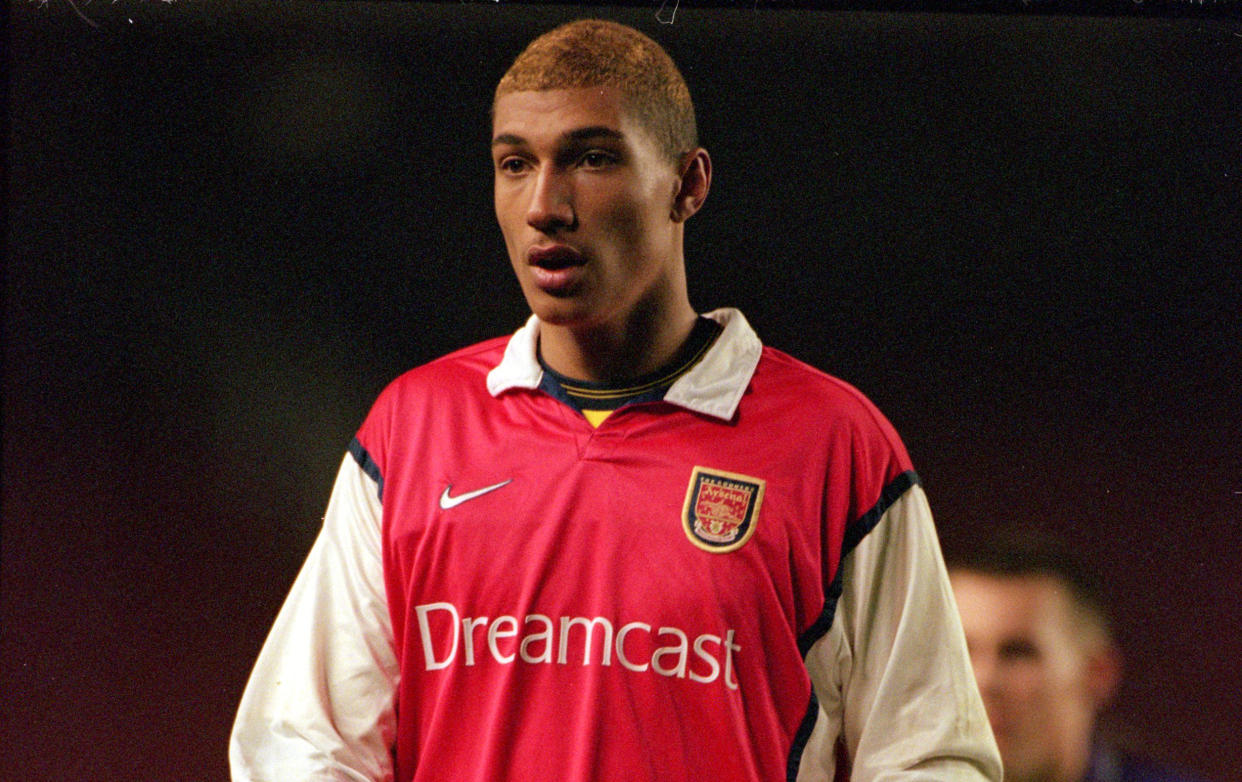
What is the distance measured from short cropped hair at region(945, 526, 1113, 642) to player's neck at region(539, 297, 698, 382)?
588 millimetres

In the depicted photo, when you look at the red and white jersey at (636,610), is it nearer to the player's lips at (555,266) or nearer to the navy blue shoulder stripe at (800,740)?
the navy blue shoulder stripe at (800,740)

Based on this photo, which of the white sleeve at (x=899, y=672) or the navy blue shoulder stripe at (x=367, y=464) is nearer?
the white sleeve at (x=899, y=672)

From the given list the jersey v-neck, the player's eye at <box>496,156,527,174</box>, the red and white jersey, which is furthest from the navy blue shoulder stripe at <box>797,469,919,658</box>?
the player's eye at <box>496,156,527,174</box>

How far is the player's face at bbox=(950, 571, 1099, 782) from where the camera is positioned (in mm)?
1765

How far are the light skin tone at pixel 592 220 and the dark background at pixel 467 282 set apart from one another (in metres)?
0.28

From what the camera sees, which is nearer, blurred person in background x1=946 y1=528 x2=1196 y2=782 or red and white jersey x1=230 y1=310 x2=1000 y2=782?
red and white jersey x1=230 y1=310 x2=1000 y2=782

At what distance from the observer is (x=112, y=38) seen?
6.18 ft

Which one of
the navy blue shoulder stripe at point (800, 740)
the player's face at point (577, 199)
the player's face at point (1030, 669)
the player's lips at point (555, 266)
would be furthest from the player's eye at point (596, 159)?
the player's face at point (1030, 669)

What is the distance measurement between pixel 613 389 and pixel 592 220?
24 cm

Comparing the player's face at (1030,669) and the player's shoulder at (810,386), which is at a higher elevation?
the player's shoulder at (810,386)

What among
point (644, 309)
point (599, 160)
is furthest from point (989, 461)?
point (599, 160)

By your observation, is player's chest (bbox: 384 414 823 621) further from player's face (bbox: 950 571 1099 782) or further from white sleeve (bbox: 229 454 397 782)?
player's face (bbox: 950 571 1099 782)

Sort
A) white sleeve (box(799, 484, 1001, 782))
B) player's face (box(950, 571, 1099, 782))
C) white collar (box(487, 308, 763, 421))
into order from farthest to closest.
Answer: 1. player's face (box(950, 571, 1099, 782))
2. white collar (box(487, 308, 763, 421))
3. white sleeve (box(799, 484, 1001, 782))

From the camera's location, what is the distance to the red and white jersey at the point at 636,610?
1.48 meters
